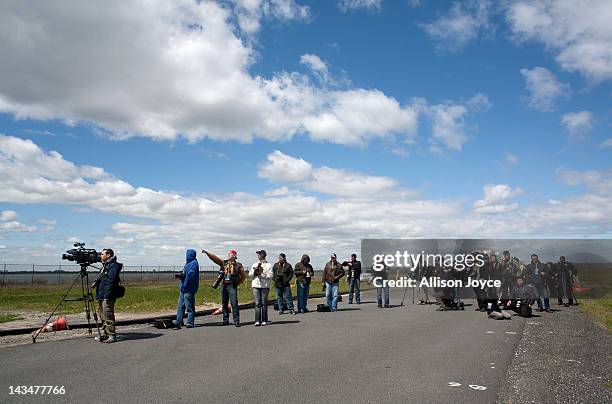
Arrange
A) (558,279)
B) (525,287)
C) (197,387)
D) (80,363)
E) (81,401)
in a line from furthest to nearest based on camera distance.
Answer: (558,279)
(525,287)
(80,363)
(197,387)
(81,401)

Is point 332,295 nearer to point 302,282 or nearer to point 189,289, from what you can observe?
point 302,282

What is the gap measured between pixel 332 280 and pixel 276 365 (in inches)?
381

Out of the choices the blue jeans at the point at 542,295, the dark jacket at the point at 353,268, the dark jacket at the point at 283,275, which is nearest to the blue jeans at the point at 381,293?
the dark jacket at the point at 353,268

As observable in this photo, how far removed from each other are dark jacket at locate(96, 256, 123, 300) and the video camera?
1.49 ft

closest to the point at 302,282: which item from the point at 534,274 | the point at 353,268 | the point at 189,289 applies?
the point at 353,268

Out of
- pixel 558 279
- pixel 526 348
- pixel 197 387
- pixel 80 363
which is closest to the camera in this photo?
pixel 197 387

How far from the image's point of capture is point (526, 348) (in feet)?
30.8

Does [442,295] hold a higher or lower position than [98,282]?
lower

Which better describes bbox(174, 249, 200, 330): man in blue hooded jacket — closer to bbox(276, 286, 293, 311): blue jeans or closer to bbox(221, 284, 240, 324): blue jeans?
bbox(221, 284, 240, 324): blue jeans

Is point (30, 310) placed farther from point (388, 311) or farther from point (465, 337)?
point (465, 337)

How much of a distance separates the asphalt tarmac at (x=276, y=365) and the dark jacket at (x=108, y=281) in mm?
938

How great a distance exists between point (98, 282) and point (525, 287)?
41.5 ft

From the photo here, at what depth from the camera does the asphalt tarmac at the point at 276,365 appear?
19.4ft

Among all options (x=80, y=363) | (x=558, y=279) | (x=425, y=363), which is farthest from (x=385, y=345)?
(x=558, y=279)
